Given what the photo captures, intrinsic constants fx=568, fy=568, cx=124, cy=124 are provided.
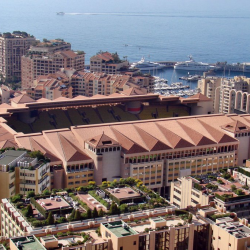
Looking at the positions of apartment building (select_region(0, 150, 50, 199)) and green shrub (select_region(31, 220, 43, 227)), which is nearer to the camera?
green shrub (select_region(31, 220, 43, 227))

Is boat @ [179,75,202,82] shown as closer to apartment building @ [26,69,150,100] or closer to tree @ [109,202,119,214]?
apartment building @ [26,69,150,100]

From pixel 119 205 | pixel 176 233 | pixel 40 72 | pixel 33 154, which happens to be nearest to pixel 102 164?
pixel 33 154

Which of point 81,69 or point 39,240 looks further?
point 81,69

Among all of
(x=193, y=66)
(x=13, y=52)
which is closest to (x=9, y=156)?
(x=13, y=52)

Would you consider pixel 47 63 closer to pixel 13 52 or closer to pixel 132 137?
pixel 13 52

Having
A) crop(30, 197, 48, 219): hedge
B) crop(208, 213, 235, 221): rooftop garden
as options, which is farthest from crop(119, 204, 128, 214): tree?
crop(208, 213, 235, 221): rooftop garden

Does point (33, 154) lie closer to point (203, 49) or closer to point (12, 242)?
point (12, 242)
